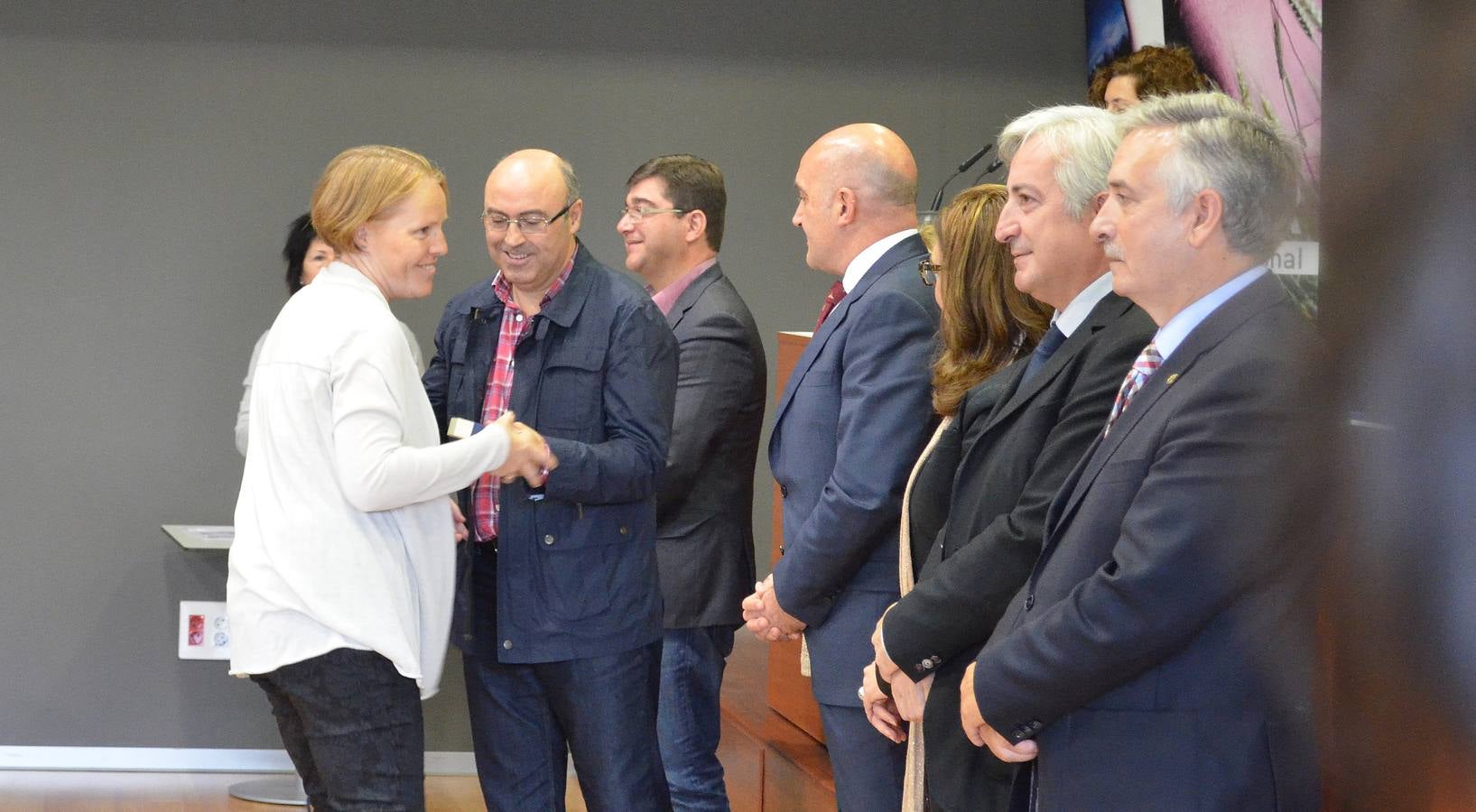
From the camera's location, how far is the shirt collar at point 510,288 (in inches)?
105

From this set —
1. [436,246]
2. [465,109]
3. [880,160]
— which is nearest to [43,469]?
[465,109]

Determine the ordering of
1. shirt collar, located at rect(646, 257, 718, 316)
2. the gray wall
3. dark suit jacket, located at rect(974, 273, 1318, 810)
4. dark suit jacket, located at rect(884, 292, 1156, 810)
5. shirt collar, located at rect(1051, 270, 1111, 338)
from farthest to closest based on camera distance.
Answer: the gray wall < shirt collar, located at rect(646, 257, 718, 316) < shirt collar, located at rect(1051, 270, 1111, 338) < dark suit jacket, located at rect(884, 292, 1156, 810) < dark suit jacket, located at rect(974, 273, 1318, 810)

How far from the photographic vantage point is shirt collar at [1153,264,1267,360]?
1.49 metres

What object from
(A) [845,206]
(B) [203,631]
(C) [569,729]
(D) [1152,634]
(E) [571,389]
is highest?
(A) [845,206]

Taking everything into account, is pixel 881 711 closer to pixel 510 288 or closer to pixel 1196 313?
pixel 1196 313

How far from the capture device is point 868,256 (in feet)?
8.43

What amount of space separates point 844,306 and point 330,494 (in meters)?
0.92

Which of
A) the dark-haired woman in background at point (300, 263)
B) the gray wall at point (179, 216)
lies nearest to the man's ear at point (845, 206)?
the dark-haired woman in background at point (300, 263)

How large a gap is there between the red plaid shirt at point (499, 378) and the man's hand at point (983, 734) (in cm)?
116

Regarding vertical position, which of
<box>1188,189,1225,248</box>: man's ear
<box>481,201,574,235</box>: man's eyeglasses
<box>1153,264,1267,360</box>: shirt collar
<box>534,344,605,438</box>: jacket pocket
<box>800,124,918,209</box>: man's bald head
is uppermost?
<box>800,124,918,209</box>: man's bald head

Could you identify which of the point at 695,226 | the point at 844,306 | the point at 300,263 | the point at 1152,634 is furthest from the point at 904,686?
the point at 300,263

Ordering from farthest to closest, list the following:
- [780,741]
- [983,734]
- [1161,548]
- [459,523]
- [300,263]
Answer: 1. [300,263]
2. [780,741]
3. [459,523]
4. [983,734]
5. [1161,548]

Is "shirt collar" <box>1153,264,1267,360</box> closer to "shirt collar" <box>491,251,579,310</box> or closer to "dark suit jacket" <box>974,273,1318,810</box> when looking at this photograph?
"dark suit jacket" <box>974,273,1318,810</box>

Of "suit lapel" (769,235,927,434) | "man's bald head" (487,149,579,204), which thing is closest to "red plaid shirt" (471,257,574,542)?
"man's bald head" (487,149,579,204)
